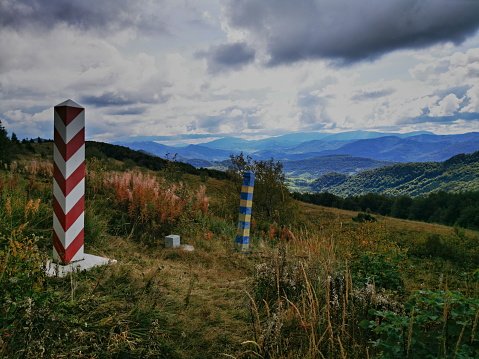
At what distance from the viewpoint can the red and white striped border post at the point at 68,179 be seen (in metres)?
4.48

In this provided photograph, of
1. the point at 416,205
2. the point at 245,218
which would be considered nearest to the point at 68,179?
the point at 245,218

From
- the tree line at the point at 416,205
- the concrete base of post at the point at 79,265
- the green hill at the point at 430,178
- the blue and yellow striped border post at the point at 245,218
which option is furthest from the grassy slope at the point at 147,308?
the green hill at the point at 430,178

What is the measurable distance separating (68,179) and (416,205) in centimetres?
7046

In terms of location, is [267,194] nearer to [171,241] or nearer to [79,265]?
[171,241]

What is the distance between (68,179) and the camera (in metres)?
4.54

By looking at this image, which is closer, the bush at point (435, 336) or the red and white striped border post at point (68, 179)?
the bush at point (435, 336)

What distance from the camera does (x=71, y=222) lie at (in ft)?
15.3

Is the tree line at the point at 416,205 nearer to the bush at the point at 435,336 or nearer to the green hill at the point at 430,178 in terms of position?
the bush at the point at 435,336

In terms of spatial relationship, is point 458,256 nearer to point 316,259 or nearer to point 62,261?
point 316,259

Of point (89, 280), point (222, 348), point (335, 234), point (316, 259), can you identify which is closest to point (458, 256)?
point (335, 234)

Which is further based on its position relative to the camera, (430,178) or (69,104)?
(430,178)

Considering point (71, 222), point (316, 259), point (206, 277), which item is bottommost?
point (206, 277)

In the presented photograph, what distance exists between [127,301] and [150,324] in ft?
1.77

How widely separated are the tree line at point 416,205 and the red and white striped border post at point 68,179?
49.4 m
